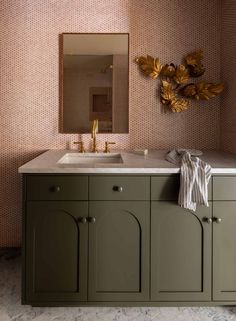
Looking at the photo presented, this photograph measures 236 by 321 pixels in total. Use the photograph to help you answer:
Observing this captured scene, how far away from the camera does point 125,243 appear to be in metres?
1.94

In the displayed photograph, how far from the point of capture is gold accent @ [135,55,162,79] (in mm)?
2693

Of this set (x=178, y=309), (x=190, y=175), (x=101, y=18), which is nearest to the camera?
(x=190, y=175)

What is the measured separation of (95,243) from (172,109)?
133 centimetres

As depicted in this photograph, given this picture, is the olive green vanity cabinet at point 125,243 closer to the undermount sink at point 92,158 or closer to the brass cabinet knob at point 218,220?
the brass cabinet knob at point 218,220

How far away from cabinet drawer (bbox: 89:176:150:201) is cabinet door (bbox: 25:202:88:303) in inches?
4.3

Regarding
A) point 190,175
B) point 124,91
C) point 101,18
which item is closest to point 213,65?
point 124,91

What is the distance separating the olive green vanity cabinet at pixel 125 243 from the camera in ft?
6.30

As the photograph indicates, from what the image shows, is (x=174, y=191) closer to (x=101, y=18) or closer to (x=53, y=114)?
(x=53, y=114)

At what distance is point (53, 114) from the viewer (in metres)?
2.76

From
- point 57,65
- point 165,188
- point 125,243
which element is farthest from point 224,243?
point 57,65

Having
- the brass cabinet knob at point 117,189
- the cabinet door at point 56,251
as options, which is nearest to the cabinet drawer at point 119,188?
the brass cabinet knob at point 117,189

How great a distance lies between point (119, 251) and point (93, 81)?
55.4 inches

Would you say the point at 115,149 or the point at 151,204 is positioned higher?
the point at 115,149

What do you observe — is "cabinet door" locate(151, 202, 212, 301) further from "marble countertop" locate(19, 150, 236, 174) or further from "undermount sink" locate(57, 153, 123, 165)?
"undermount sink" locate(57, 153, 123, 165)
